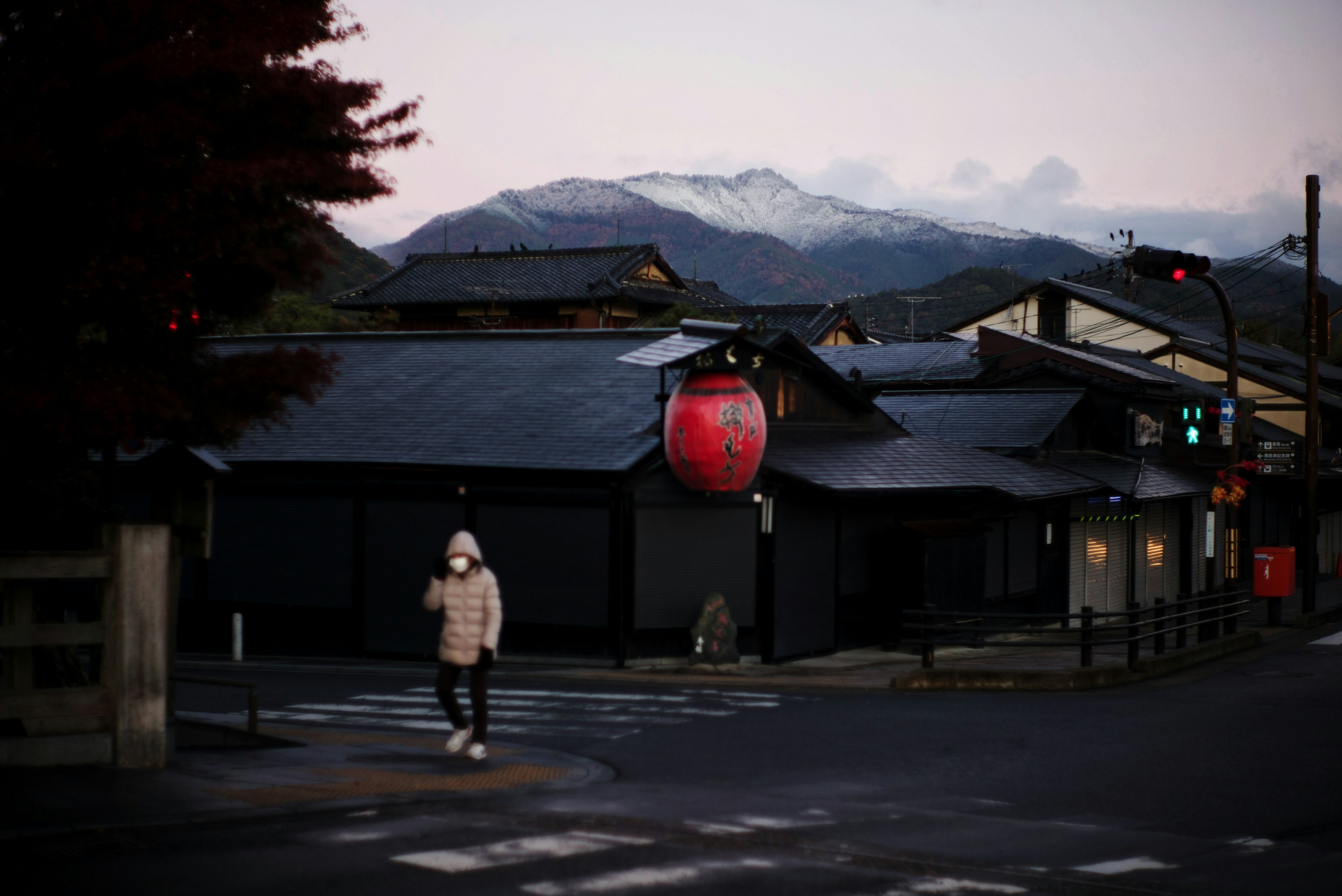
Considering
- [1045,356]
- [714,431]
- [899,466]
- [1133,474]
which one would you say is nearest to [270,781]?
[714,431]

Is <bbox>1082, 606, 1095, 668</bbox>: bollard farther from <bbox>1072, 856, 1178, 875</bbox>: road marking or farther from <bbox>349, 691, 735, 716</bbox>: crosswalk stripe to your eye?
<bbox>1072, 856, 1178, 875</bbox>: road marking

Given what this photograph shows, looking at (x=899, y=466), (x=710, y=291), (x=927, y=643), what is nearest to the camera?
(x=927, y=643)

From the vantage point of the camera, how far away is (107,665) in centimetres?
927

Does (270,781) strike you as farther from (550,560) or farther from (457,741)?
(550,560)

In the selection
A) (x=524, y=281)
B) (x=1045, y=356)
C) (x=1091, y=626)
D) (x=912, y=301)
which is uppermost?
(x=912, y=301)

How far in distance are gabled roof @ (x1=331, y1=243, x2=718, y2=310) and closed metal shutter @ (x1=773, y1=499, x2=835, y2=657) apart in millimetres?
41618

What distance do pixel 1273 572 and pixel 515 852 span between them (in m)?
25.7

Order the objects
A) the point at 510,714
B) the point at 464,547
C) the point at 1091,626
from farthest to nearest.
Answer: the point at 1091,626, the point at 510,714, the point at 464,547

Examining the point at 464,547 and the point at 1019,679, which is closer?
the point at 464,547

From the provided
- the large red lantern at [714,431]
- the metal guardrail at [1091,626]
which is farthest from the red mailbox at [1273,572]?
the large red lantern at [714,431]

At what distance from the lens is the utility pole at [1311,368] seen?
2667 centimetres

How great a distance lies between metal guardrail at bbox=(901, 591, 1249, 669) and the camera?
1859 centimetres

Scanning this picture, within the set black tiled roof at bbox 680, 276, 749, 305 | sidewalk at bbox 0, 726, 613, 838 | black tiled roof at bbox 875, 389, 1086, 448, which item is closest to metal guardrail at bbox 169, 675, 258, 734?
sidewalk at bbox 0, 726, 613, 838

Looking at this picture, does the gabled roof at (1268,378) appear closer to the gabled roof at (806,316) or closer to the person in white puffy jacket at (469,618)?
Answer: the gabled roof at (806,316)
